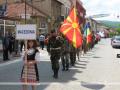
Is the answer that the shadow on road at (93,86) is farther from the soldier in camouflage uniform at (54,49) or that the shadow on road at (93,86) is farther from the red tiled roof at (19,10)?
the red tiled roof at (19,10)

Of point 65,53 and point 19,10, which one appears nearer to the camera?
point 65,53

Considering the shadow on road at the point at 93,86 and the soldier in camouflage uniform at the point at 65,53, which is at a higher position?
the soldier in camouflage uniform at the point at 65,53

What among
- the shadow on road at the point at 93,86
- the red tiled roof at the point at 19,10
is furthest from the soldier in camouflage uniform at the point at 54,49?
the red tiled roof at the point at 19,10

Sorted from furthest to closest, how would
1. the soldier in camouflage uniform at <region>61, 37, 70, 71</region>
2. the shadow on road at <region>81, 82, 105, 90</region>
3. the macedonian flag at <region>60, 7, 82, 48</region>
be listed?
the macedonian flag at <region>60, 7, 82, 48</region>
the soldier in camouflage uniform at <region>61, 37, 70, 71</region>
the shadow on road at <region>81, 82, 105, 90</region>

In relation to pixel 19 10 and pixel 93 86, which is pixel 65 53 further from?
pixel 19 10

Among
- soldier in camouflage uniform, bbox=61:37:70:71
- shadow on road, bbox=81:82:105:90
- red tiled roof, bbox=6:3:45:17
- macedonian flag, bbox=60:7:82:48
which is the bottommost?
shadow on road, bbox=81:82:105:90

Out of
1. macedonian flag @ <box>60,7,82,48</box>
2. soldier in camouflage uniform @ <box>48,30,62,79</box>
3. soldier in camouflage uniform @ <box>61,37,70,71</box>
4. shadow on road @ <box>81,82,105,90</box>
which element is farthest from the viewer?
macedonian flag @ <box>60,7,82,48</box>

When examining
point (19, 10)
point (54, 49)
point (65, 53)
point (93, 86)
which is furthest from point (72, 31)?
point (19, 10)

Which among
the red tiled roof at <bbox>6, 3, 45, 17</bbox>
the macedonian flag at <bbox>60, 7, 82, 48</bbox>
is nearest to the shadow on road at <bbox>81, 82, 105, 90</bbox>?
the macedonian flag at <bbox>60, 7, 82, 48</bbox>

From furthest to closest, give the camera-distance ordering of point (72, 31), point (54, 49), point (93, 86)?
point (72, 31) < point (54, 49) < point (93, 86)

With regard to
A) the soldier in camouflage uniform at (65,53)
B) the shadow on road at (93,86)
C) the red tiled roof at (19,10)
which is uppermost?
the red tiled roof at (19,10)

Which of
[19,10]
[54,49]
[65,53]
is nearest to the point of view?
[54,49]

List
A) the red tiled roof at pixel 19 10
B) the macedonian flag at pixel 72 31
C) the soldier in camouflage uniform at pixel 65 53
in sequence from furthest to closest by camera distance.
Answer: the red tiled roof at pixel 19 10 < the macedonian flag at pixel 72 31 < the soldier in camouflage uniform at pixel 65 53

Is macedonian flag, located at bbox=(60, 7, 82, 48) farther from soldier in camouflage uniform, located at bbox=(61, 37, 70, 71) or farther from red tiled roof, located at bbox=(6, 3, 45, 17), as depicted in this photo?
red tiled roof, located at bbox=(6, 3, 45, 17)
